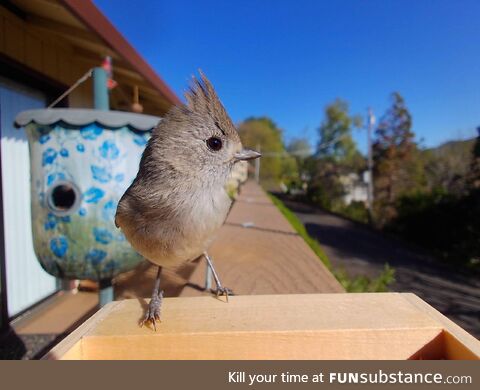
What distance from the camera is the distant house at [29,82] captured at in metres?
1.99

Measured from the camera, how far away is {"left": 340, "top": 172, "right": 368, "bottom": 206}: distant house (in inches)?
610

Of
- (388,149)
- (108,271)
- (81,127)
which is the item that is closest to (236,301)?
(108,271)

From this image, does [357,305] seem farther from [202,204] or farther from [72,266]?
[72,266]

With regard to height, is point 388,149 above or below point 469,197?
above

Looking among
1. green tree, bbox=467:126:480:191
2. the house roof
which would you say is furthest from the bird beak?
green tree, bbox=467:126:480:191

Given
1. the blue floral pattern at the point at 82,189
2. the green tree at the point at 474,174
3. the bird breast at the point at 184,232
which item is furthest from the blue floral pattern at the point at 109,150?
the green tree at the point at 474,174

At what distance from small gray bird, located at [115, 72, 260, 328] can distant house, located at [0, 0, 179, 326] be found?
3.48 ft

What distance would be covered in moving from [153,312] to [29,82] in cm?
272

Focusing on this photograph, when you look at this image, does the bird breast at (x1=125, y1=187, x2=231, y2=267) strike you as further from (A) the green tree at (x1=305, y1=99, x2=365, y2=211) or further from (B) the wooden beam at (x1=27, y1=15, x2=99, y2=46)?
(A) the green tree at (x1=305, y1=99, x2=365, y2=211)

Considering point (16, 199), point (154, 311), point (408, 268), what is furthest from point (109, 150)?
point (408, 268)

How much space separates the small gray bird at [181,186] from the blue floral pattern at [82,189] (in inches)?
15.3

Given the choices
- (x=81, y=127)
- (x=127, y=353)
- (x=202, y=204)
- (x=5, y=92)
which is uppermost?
(x=5, y=92)
